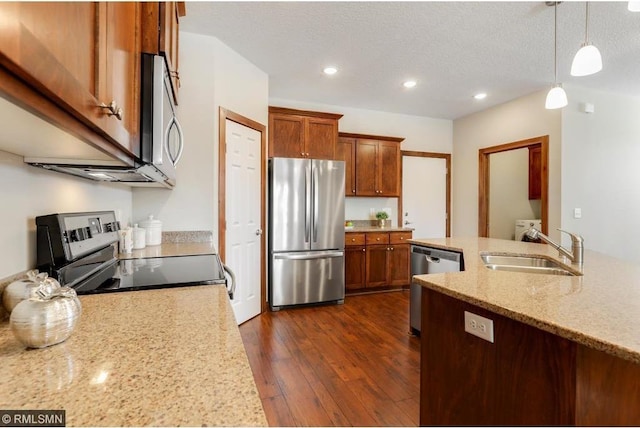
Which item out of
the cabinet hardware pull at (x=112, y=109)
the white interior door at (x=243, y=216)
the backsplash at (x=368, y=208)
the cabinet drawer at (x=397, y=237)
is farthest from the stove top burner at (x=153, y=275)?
the backsplash at (x=368, y=208)

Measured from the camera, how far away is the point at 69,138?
0.69 metres

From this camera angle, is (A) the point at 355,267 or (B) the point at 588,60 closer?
(B) the point at 588,60

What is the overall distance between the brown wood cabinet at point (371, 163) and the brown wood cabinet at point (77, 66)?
11.7 feet

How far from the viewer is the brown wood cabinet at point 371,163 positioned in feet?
14.3

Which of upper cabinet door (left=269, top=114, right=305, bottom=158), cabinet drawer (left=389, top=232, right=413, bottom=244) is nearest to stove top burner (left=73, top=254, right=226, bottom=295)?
upper cabinet door (left=269, top=114, right=305, bottom=158)

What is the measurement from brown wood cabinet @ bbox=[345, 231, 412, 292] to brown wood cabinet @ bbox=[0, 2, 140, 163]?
133 inches

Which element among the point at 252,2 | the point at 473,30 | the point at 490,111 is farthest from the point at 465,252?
the point at 490,111

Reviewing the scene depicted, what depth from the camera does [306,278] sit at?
3598 millimetres

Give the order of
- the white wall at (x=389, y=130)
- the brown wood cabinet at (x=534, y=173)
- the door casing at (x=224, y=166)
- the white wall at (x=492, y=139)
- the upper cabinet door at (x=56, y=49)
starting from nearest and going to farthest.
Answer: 1. the upper cabinet door at (x=56, y=49)
2. the door casing at (x=224, y=166)
3. the white wall at (x=492, y=139)
4. the white wall at (x=389, y=130)
5. the brown wood cabinet at (x=534, y=173)

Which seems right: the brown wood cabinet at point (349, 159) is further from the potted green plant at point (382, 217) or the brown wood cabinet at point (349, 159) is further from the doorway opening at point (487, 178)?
the doorway opening at point (487, 178)

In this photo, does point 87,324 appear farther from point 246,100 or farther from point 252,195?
point 246,100

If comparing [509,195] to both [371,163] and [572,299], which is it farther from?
[572,299]

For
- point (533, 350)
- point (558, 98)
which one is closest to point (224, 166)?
point (533, 350)

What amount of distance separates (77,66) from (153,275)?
3.08 feet
